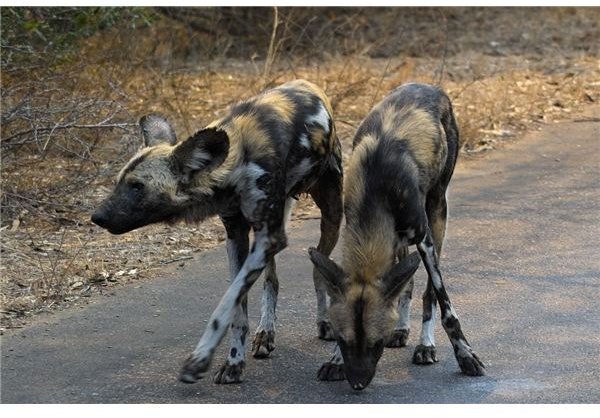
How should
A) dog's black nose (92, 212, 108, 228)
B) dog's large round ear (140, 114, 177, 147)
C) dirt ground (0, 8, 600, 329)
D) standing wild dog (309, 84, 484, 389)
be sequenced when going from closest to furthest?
standing wild dog (309, 84, 484, 389)
dog's black nose (92, 212, 108, 228)
dog's large round ear (140, 114, 177, 147)
dirt ground (0, 8, 600, 329)

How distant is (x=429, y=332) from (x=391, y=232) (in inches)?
26.0

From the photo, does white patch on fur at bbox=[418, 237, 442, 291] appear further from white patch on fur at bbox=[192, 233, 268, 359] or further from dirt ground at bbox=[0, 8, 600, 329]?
dirt ground at bbox=[0, 8, 600, 329]

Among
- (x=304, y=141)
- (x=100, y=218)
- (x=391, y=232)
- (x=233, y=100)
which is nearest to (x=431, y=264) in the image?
(x=391, y=232)

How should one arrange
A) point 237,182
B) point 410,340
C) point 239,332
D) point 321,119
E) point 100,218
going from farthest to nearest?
point 410,340 → point 321,119 → point 239,332 → point 237,182 → point 100,218

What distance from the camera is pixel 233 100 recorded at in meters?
9.91

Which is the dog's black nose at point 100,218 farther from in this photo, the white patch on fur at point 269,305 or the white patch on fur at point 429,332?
the white patch on fur at point 429,332

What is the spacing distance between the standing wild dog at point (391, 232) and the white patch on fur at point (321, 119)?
16cm

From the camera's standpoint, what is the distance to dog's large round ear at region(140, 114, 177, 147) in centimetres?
499

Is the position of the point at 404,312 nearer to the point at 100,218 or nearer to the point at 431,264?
the point at 431,264

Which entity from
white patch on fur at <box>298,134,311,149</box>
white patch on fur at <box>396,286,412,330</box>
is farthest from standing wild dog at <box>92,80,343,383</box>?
white patch on fur at <box>396,286,412,330</box>

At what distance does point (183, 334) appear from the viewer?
550 cm

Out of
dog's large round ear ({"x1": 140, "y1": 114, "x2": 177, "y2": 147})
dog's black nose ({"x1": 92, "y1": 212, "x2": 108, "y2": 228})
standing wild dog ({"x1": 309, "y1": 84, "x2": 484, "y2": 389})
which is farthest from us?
dog's large round ear ({"x1": 140, "y1": 114, "x2": 177, "y2": 147})

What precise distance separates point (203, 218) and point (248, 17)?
8073 millimetres
